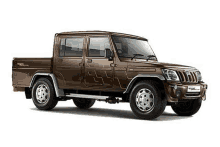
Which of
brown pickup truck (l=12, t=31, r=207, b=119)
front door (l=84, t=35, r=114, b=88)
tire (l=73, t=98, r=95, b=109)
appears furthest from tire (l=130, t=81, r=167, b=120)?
tire (l=73, t=98, r=95, b=109)

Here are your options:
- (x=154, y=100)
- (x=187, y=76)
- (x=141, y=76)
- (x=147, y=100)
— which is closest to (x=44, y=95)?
(x=141, y=76)

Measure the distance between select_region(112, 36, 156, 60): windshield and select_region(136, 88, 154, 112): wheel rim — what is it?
1380mm

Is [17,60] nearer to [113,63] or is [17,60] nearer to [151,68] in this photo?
[113,63]

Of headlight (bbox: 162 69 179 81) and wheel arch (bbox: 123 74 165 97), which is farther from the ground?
headlight (bbox: 162 69 179 81)

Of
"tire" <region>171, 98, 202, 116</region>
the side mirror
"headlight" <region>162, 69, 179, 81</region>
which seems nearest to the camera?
Answer: "headlight" <region>162, 69, 179, 81</region>

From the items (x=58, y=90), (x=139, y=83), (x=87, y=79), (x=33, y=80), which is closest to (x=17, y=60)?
(x=33, y=80)

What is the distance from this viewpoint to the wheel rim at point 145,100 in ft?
36.0

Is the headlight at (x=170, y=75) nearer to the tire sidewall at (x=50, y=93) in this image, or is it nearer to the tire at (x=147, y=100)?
the tire at (x=147, y=100)

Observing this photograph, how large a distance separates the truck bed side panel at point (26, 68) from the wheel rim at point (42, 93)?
53 centimetres

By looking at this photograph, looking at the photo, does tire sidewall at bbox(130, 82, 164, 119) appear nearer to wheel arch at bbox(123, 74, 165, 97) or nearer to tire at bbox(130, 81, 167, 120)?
tire at bbox(130, 81, 167, 120)

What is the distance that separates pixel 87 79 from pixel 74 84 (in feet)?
1.97

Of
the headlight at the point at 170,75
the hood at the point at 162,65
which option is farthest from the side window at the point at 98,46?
the headlight at the point at 170,75

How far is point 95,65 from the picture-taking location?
12.1 meters

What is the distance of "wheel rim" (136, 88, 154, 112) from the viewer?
10984 mm
